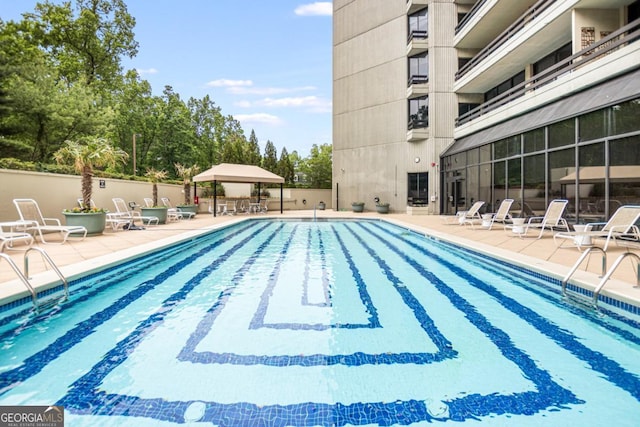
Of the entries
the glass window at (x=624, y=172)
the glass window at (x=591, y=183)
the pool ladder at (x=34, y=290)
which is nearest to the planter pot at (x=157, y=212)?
the pool ladder at (x=34, y=290)

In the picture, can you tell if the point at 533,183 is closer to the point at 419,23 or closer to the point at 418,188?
the point at 418,188

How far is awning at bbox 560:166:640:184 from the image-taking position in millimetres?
7422

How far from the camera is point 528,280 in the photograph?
5188 mm

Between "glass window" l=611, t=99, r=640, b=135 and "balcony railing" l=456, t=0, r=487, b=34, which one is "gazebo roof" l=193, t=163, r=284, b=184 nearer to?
"balcony railing" l=456, t=0, r=487, b=34

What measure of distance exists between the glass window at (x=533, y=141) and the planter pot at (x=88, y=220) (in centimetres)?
1268

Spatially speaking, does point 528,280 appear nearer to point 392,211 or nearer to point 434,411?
point 434,411

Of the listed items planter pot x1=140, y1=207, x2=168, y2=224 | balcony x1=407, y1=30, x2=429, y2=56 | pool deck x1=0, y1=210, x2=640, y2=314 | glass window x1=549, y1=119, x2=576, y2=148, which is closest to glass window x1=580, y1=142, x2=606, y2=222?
glass window x1=549, y1=119, x2=576, y2=148

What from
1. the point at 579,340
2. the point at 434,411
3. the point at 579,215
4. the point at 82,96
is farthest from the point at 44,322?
the point at 82,96

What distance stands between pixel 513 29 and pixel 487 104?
2867 millimetres

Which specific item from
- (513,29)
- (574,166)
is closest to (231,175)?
(513,29)

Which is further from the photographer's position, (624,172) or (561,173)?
(561,173)

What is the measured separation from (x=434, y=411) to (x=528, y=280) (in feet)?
12.4

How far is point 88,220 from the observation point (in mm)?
8734

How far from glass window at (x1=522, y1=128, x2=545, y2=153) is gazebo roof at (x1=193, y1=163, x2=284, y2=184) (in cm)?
1190
